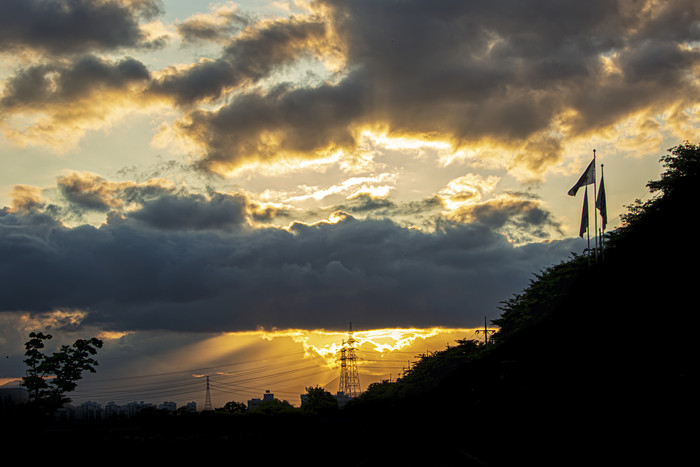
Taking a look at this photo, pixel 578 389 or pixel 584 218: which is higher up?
pixel 584 218

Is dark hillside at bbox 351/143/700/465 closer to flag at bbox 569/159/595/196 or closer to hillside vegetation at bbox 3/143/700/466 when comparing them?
hillside vegetation at bbox 3/143/700/466

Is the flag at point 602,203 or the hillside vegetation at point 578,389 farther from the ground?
the flag at point 602,203

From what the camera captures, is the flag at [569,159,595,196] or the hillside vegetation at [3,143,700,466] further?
the flag at [569,159,595,196]

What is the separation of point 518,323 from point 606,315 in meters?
25.7

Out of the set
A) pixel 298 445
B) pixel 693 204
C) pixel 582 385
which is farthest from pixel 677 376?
pixel 298 445

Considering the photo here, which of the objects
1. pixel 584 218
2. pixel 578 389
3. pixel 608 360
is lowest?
pixel 578 389

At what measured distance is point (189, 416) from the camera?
60.1 meters

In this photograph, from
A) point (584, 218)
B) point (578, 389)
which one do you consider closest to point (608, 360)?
point (578, 389)

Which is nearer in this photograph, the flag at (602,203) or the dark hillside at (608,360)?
the dark hillside at (608,360)

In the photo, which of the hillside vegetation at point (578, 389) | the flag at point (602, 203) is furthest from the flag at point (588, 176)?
the hillside vegetation at point (578, 389)

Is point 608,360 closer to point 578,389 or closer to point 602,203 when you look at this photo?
point 578,389

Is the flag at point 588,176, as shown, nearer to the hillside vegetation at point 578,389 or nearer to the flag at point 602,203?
the flag at point 602,203

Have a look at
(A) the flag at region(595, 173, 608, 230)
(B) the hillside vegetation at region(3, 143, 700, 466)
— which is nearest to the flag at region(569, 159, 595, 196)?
(A) the flag at region(595, 173, 608, 230)

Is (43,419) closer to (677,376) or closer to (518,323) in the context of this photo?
(518,323)
